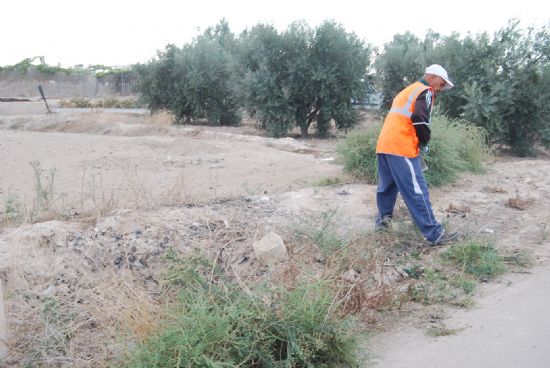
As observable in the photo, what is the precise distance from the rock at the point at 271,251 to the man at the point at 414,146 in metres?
1.66

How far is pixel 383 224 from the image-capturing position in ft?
20.1

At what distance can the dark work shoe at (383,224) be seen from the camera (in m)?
5.96

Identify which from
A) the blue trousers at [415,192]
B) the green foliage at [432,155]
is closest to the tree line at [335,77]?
the green foliage at [432,155]

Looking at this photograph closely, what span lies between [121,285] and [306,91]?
13633 millimetres

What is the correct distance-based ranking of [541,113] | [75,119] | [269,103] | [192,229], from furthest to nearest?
1. [75,119]
2. [269,103]
3. [541,113]
4. [192,229]

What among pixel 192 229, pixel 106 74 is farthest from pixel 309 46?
pixel 106 74

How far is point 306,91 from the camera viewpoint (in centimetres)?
1705

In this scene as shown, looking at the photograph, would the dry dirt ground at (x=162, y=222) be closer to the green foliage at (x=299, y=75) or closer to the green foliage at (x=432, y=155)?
the green foliage at (x=432, y=155)

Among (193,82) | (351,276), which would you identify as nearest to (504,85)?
(351,276)

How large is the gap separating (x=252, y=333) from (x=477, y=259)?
2.82m

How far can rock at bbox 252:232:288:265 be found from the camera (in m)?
4.64

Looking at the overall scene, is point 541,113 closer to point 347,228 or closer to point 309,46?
point 309,46

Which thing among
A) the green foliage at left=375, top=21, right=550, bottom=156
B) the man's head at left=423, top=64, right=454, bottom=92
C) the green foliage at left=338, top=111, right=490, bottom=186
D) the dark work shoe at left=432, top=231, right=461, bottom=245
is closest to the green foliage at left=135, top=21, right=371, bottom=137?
the green foliage at left=375, top=21, right=550, bottom=156

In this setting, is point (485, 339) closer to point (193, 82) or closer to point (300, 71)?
point (300, 71)
